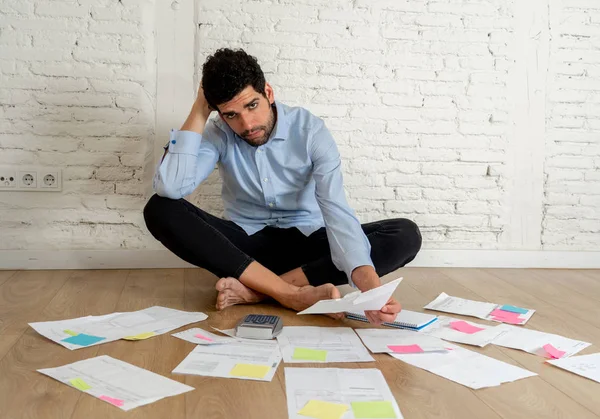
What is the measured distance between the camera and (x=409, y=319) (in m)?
2.06

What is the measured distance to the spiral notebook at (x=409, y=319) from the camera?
1.99 meters

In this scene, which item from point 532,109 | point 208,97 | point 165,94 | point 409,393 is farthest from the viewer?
point 532,109

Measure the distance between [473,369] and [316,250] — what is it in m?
0.94

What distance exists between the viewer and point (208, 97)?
2.16 m

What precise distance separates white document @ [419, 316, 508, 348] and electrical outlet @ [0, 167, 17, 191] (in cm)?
192

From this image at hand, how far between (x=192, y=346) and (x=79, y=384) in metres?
0.38

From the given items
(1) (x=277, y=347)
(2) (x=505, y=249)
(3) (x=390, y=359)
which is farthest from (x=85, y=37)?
(2) (x=505, y=249)

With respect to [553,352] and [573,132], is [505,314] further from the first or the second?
[573,132]

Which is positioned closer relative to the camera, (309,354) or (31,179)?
(309,354)

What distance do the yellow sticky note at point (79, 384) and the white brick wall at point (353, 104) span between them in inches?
59.5

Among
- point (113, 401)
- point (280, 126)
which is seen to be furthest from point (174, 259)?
point (113, 401)

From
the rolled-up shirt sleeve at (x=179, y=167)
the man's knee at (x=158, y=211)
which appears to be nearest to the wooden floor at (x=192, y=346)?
the man's knee at (x=158, y=211)

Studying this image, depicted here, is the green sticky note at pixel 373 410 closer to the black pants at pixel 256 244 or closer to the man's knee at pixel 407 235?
the black pants at pixel 256 244

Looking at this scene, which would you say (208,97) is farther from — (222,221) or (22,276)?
(22,276)
